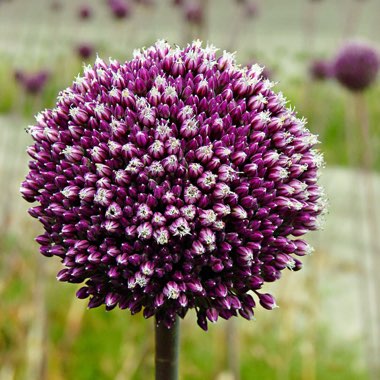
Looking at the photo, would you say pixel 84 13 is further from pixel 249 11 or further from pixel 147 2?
pixel 249 11

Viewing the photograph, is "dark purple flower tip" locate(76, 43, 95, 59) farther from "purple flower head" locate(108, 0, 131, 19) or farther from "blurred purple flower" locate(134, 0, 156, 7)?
"blurred purple flower" locate(134, 0, 156, 7)

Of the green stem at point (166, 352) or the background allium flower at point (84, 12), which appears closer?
the green stem at point (166, 352)

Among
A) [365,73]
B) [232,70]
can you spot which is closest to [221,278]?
[232,70]

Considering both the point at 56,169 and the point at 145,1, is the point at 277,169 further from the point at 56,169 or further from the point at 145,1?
the point at 145,1

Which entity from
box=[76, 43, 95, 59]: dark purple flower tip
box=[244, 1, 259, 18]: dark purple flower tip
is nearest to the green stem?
box=[244, 1, 259, 18]: dark purple flower tip

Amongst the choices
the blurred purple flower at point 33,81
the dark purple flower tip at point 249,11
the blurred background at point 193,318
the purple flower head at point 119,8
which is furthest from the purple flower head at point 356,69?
the blurred purple flower at point 33,81

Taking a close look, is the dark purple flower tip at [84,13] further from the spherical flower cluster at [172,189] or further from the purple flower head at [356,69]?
the spherical flower cluster at [172,189]

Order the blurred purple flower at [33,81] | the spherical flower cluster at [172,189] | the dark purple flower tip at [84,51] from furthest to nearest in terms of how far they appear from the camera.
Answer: the dark purple flower tip at [84,51] → the blurred purple flower at [33,81] → the spherical flower cluster at [172,189]

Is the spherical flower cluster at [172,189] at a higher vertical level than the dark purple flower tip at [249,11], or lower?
lower
